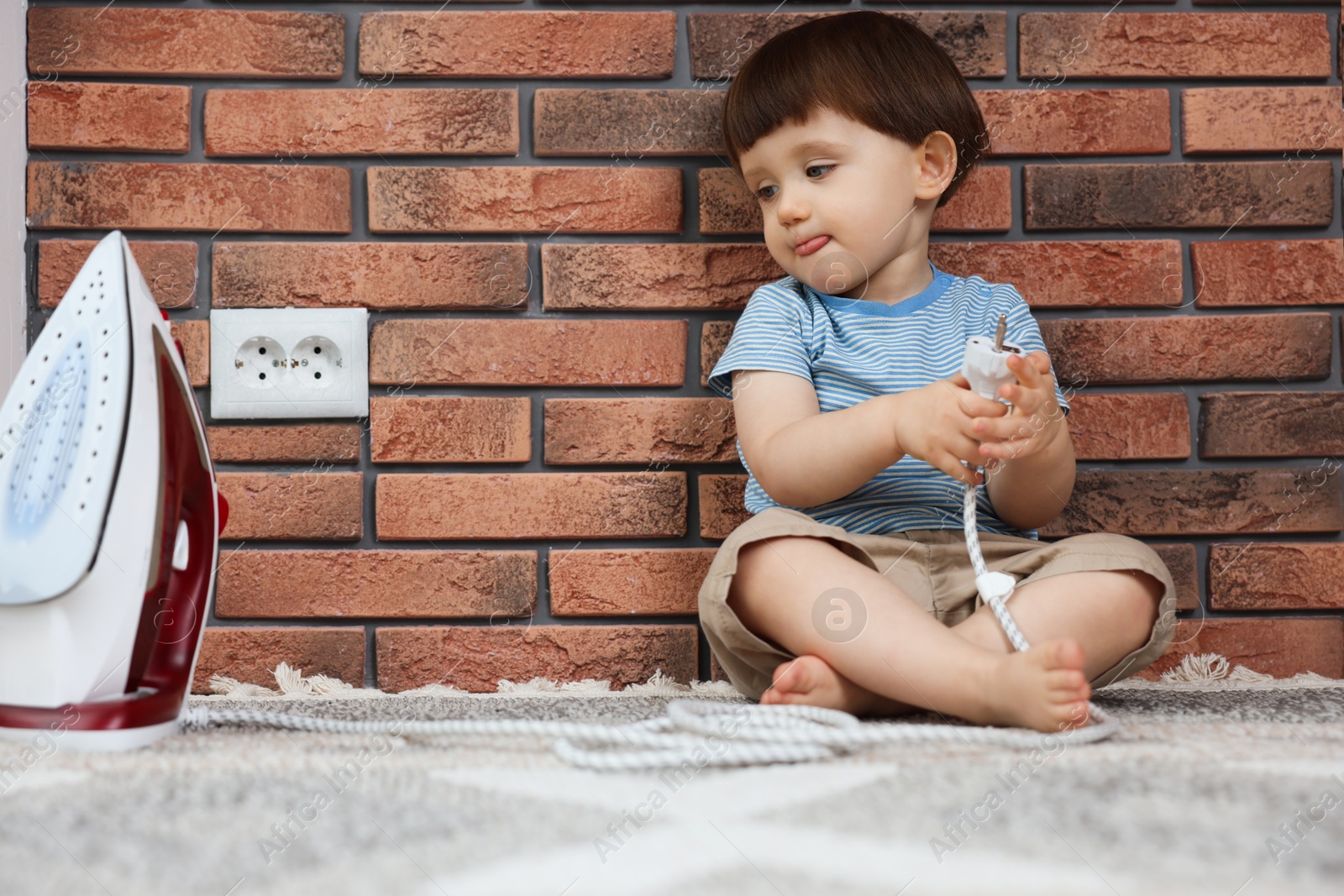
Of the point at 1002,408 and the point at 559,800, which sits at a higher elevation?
the point at 1002,408

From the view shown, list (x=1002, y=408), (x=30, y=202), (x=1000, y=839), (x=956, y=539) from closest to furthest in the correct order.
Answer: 1. (x=1000, y=839)
2. (x=1002, y=408)
3. (x=956, y=539)
4. (x=30, y=202)

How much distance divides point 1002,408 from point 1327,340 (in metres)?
0.70

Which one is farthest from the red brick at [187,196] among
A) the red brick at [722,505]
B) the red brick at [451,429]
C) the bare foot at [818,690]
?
the bare foot at [818,690]

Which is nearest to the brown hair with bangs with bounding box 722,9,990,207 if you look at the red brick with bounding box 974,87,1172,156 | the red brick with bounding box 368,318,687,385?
the red brick with bounding box 974,87,1172,156

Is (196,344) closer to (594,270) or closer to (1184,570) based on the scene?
(594,270)

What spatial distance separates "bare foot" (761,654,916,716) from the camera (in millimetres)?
802

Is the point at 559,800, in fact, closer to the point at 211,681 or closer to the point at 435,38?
the point at 211,681

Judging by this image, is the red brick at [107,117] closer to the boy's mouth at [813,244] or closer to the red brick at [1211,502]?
the boy's mouth at [813,244]

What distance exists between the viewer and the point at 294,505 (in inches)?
43.4

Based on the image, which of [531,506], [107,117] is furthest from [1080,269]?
[107,117]

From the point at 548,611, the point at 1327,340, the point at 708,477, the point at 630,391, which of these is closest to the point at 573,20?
the point at 630,391

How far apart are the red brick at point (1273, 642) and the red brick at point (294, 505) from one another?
100cm

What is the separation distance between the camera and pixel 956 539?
3.26 ft

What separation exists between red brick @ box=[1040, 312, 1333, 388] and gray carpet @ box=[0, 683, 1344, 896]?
22.3 inches
